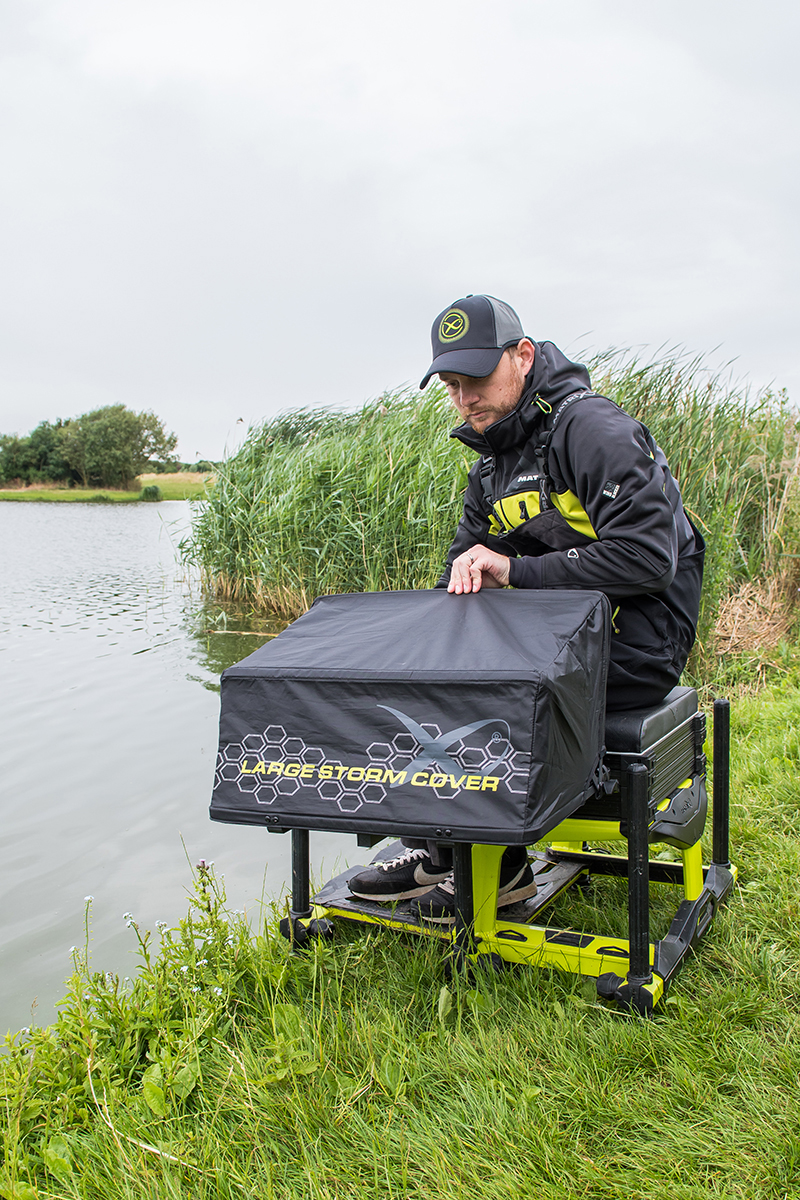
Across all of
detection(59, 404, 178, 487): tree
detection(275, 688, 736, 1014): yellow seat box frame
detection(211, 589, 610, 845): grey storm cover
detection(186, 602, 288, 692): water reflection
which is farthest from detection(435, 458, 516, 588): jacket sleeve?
detection(59, 404, 178, 487): tree

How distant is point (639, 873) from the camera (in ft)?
6.93

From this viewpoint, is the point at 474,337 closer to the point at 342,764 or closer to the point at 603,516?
the point at 603,516

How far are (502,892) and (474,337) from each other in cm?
166

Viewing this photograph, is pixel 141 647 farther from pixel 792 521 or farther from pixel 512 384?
pixel 512 384

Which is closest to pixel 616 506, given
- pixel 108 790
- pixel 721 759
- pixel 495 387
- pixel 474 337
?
pixel 495 387

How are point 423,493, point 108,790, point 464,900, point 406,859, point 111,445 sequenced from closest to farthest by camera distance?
point 464,900, point 406,859, point 108,790, point 423,493, point 111,445

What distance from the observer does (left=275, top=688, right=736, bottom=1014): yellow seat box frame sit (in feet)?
7.01

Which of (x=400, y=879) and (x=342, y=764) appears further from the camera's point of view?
(x=400, y=879)

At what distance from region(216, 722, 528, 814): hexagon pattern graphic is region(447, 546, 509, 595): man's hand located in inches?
23.4

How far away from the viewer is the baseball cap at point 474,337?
8.02 ft

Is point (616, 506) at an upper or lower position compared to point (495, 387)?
Answer: lower

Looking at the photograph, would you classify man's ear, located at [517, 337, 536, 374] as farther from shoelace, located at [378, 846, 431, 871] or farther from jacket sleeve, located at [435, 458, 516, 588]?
shoelace, located at [378, 846, 431, 871]

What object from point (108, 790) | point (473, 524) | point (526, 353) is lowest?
point (108, 790)

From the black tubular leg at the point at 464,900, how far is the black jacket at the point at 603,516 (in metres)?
0.60
